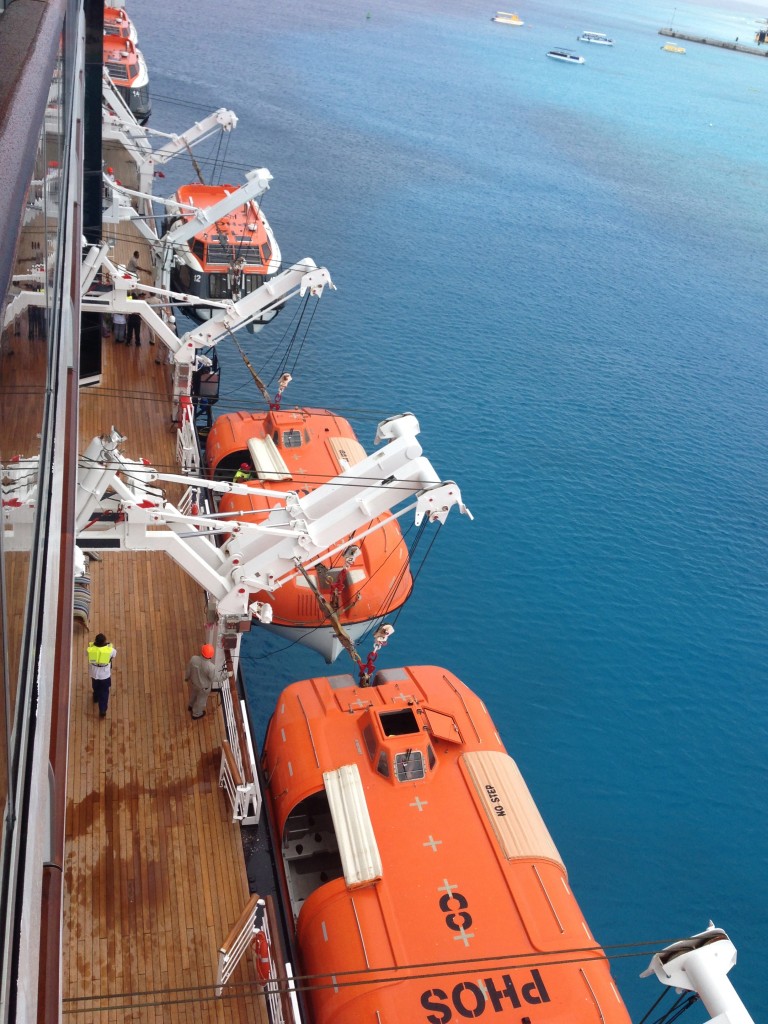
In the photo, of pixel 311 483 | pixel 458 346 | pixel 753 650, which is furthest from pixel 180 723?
pixel 458 346

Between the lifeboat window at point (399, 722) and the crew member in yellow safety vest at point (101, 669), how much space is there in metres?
4.22

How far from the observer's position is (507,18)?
131m

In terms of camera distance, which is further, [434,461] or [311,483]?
[434,461]

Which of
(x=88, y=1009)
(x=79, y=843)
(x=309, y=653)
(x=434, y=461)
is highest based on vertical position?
(x=434, y=461)

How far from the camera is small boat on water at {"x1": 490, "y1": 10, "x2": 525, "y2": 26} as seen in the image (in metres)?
128

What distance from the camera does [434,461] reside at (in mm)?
29094

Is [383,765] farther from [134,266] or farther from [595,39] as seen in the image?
[595,39]

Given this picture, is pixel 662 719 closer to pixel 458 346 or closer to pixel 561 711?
pixel 561 711

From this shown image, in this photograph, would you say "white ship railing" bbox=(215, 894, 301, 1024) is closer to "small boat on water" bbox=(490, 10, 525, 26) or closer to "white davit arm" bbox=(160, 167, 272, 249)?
"white davit arm" bbox=(160, 167, 272, 249)

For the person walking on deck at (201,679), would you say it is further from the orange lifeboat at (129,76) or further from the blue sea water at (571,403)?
the orange lifeboat at (129,76)

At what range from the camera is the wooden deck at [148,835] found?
10406 mm

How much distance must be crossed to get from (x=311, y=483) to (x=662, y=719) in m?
10.5

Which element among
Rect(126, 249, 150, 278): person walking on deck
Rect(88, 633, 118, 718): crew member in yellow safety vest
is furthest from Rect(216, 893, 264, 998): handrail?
Rect(126, 249, 150, 278): person walking on deck

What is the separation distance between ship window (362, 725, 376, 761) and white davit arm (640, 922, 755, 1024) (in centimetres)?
457
